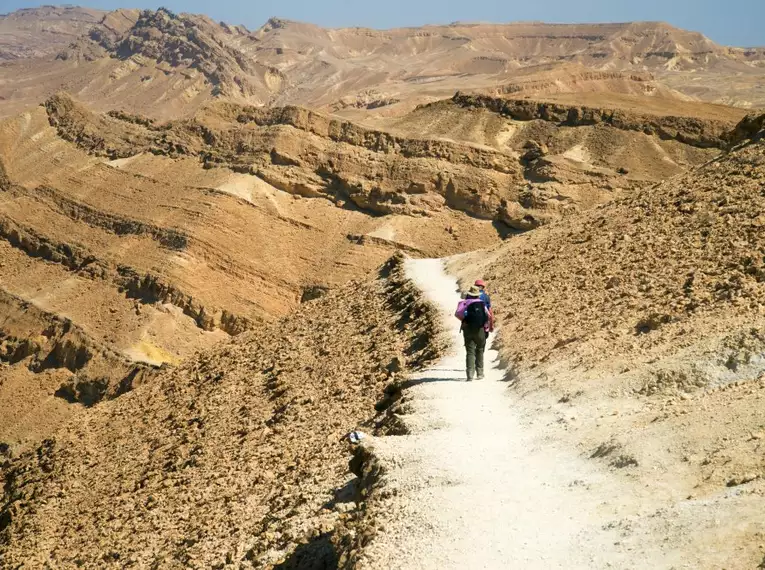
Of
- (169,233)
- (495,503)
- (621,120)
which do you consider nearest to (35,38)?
(169,233)

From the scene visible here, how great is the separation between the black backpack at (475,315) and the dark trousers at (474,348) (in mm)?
64

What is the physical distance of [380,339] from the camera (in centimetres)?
1327

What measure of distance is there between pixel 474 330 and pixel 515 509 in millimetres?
3771

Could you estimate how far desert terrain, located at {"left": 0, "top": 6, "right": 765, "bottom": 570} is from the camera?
6.29 meters

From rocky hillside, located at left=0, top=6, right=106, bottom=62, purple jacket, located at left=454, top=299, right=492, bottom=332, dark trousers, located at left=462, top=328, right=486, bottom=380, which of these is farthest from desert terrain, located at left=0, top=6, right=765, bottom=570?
rocky hillside, located at left=0, top=6, right=106, bottom=62

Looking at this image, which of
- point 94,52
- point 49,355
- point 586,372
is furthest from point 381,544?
point 94,52

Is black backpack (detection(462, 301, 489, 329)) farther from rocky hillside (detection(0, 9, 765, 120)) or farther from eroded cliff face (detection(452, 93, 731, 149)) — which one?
rocky hillside (detection(0, 9, 765, 120))

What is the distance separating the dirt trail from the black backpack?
149 centimetres

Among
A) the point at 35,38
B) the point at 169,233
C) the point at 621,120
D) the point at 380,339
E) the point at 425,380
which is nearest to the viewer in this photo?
the point at 425,380

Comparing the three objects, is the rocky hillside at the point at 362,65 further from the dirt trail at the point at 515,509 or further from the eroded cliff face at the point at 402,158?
the dirt trail at the point at 515,509

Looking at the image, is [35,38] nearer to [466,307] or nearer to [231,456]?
[231,456]

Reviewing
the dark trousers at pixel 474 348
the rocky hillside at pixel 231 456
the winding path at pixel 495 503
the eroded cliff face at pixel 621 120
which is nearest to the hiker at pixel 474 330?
the dark trousers at pixel 474 348

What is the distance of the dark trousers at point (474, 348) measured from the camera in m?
9.72

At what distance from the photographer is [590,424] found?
7.48 meters
